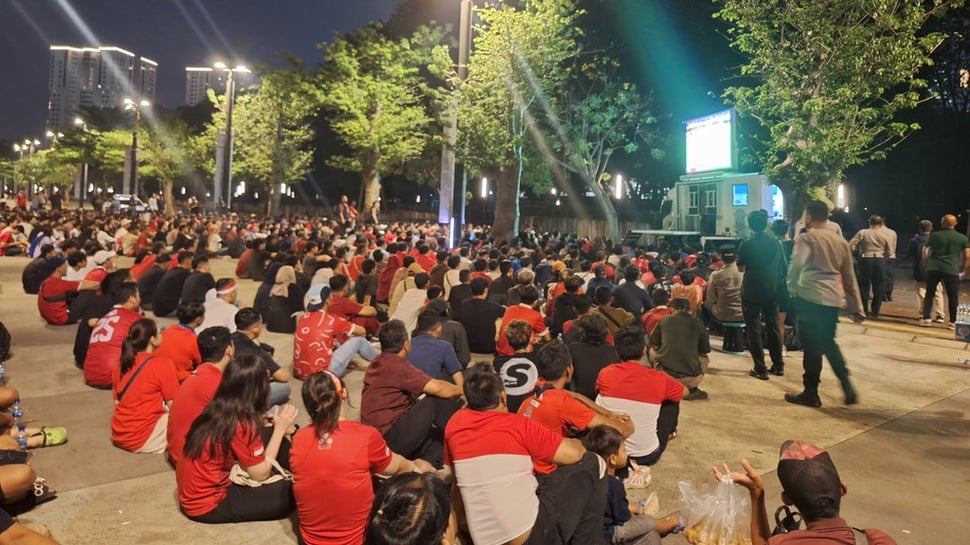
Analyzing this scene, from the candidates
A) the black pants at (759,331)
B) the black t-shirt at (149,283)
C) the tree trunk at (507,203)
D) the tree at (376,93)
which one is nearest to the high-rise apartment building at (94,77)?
the tree at (376,93)

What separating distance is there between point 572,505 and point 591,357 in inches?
97.5

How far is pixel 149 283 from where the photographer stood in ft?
36.9

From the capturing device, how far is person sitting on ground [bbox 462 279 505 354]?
28.8 feet

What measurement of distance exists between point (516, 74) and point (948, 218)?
15.5m

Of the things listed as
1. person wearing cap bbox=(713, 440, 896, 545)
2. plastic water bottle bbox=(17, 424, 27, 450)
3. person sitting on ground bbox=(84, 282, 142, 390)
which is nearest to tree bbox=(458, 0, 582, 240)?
person sitting on ground bbox=(84, 282, 142, 390)

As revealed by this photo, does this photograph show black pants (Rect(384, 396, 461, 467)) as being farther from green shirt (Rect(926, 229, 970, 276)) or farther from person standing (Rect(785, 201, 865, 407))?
green shirt (Rect(926, 229, 970, 276))

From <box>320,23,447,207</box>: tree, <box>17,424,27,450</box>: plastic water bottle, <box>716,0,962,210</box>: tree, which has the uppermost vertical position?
<box>320,23,447,207</box>: tree

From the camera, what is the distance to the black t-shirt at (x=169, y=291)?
35.0 feet

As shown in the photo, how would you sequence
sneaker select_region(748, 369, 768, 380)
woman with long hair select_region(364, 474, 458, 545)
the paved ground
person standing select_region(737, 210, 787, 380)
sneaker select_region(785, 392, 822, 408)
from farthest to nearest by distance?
sneaker select_region(748, 369, 768, 380), person standing select_region(737, 210, 787, 380), sneaker select_region(785, 392, 822, 408), the paved ground, woman with long hair select_region(364, 474, 458, 545)

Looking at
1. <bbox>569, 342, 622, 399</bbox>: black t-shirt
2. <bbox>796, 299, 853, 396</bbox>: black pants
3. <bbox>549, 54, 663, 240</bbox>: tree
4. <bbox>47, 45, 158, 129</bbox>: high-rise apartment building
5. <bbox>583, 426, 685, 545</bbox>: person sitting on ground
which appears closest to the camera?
<bbox>583, 426, 685, 545</bbox>: person sitting on ground

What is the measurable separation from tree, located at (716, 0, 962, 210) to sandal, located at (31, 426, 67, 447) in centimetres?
1456

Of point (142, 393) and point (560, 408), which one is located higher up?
point (560, 408)

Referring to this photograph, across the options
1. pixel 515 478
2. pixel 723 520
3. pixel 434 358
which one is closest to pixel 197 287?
pixel 434 358

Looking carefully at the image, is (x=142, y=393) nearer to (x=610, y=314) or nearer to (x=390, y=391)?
(x=390, y=391)
